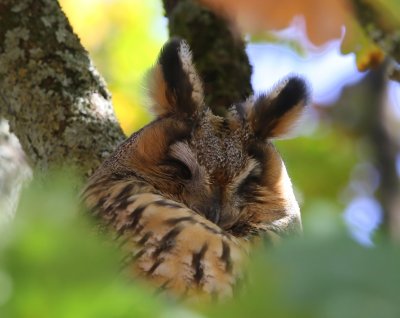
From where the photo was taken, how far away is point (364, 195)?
4098 mm

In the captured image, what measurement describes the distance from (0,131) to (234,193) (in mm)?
1084

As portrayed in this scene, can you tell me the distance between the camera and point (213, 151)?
2.49m

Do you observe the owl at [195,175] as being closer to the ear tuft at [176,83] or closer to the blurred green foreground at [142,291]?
the ear tuft at [176,83]

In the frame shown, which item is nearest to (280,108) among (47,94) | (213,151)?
(213,151)

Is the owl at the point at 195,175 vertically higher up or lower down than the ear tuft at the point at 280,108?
lower down

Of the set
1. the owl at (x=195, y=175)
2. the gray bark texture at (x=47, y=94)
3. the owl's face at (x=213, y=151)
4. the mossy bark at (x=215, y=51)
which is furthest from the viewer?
the mossy bark at (x=215, y=51)

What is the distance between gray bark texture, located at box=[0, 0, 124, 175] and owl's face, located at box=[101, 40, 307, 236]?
0.46 feet

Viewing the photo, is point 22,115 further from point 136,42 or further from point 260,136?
point 136,42

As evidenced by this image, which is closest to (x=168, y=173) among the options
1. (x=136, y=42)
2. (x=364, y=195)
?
(x=364, y=195)

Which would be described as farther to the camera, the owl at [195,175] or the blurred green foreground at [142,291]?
the owl at [195,175]

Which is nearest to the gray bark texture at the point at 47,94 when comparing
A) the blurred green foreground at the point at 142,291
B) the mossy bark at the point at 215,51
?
the mossy bark at the point at 215,51

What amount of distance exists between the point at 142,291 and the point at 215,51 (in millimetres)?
2313

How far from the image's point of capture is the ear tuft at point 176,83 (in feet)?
8.43

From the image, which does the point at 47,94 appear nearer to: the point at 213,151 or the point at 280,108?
the point at 213,151
